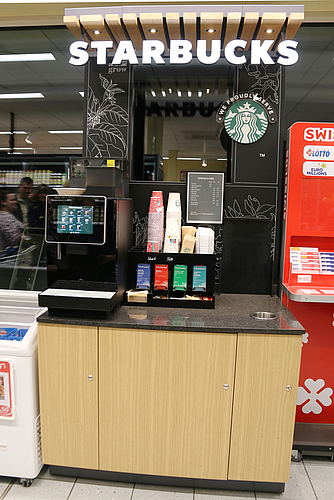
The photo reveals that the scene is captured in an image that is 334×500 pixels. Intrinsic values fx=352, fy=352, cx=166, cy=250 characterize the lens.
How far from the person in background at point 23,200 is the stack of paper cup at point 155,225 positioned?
4.78 ft

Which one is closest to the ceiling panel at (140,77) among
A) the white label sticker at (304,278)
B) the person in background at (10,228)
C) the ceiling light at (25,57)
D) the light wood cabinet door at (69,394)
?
the ceiling light at (25,57)

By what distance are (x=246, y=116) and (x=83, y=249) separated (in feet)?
5.01

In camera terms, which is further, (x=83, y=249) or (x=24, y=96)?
(x=24, y=96)

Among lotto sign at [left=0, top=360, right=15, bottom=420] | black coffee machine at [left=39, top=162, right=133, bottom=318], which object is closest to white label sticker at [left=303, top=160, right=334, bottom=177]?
black coffee machine at [left=39, top=162, right=133, bottom=318]

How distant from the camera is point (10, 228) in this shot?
330 centimetres

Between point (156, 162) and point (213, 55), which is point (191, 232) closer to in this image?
point (156, 162)

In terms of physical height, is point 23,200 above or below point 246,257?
above

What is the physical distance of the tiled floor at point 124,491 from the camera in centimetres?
200

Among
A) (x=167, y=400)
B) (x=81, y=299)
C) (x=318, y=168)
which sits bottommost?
(x=167, y=400)

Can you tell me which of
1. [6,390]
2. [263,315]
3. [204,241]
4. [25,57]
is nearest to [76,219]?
[204,241]

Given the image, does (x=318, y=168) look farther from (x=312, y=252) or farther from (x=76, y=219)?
(x=76, y=219)

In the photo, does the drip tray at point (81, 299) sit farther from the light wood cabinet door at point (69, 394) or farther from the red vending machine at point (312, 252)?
the red vending machine at point (312, 252)

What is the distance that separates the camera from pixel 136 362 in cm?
197

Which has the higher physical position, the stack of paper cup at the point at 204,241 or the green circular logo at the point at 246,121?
the green circular logo at the point at 246,121
